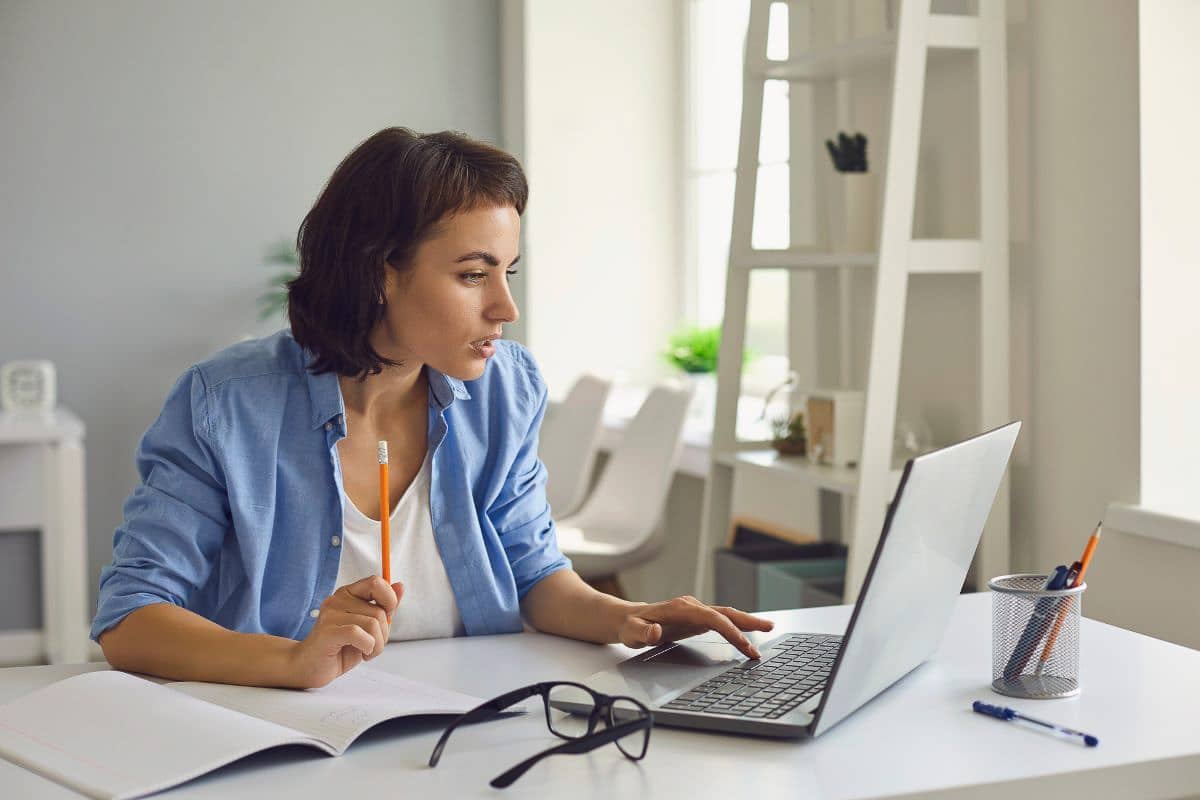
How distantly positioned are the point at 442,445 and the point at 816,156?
1832mm

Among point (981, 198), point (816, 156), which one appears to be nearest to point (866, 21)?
point (816, 156)

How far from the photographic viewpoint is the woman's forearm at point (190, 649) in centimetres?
126

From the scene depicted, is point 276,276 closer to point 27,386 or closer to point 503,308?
point 27,386

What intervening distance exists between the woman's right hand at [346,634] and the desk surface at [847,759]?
100 millimetres

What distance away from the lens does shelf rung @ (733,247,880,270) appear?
103 inches

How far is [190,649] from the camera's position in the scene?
4.26 feet

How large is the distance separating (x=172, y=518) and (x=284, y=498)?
0.14 m

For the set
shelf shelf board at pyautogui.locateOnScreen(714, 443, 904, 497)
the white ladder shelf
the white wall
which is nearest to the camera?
the white ladder shelf

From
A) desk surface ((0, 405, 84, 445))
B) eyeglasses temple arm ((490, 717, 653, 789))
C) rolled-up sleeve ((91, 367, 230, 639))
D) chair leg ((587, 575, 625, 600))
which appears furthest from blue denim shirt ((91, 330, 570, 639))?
desk surface ((0, 405, 84, 445))

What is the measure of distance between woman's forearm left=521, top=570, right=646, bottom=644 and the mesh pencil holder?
0.40m

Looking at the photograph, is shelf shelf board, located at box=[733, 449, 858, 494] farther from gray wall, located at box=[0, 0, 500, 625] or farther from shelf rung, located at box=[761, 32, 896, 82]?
gray wall, located at box=[0, 0, 500, 625]

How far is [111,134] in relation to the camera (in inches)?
174

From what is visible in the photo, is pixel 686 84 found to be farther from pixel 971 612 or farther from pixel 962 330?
pixel 971 612

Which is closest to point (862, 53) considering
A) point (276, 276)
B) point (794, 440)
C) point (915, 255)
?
point (915, 255)
